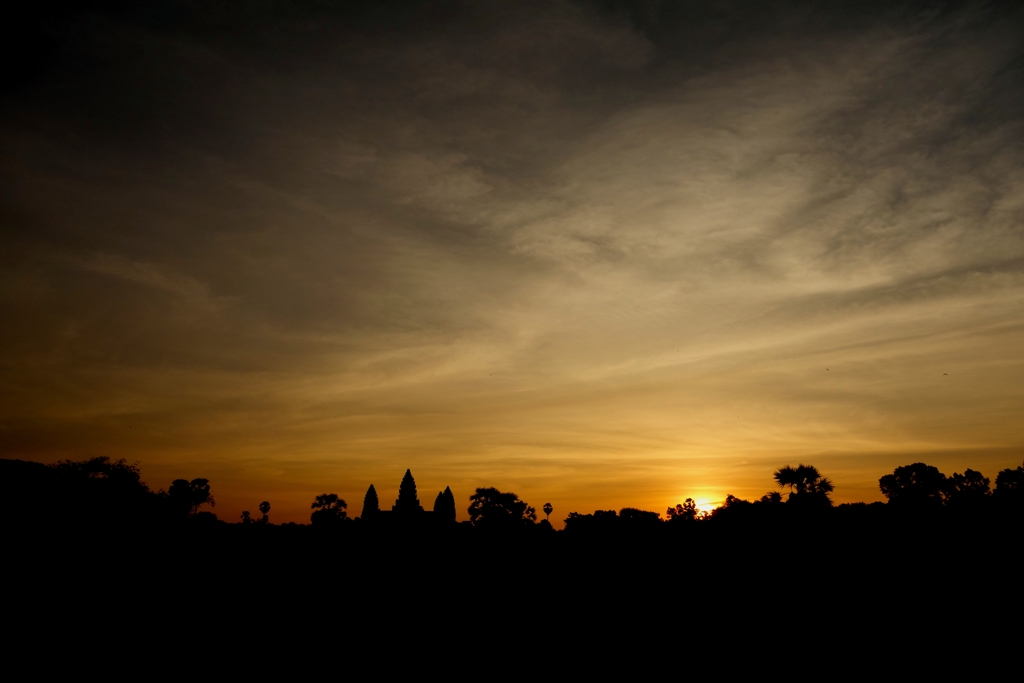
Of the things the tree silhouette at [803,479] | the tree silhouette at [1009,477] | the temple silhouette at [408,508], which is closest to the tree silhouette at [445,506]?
the temple silhouette at [408,508]

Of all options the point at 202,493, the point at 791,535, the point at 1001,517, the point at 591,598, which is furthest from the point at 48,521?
the point at 202,493

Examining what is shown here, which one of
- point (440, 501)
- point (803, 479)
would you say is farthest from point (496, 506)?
point (803, 479)

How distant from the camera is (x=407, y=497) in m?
91.2

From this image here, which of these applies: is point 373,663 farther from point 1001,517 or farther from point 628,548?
point 1001,517

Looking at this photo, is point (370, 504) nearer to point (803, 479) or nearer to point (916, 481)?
point (803, 479)

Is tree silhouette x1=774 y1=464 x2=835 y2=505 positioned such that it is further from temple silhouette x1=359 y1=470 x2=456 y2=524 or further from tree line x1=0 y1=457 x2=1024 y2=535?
temple silhouette x1=359 y1=470 x2=456 y2=524

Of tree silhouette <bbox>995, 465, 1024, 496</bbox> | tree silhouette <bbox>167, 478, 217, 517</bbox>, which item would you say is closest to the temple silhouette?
tree silhouette <bbox>167, 478, 217, 517</bbox>

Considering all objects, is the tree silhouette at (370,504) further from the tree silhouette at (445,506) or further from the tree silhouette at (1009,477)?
the tree silhouette at (1009,477)

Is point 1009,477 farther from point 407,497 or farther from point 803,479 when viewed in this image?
point 407,497

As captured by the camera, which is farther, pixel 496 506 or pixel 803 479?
pixel 496 506

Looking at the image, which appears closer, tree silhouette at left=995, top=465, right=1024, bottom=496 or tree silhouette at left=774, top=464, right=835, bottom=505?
tree silhouette at left=774, top=464, right=835, bottom=505

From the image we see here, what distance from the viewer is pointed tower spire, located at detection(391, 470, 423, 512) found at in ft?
297

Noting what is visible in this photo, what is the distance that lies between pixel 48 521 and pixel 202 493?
10526cm

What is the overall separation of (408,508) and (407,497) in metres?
1.91
